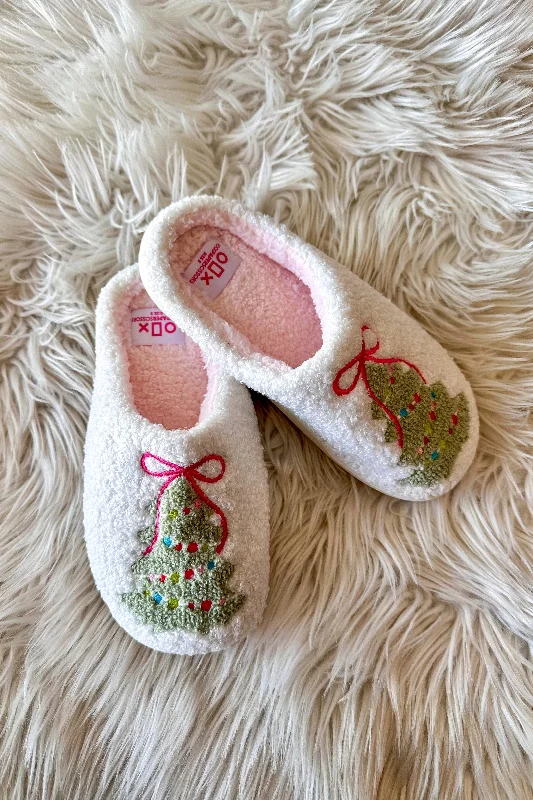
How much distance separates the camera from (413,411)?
22.2 inches

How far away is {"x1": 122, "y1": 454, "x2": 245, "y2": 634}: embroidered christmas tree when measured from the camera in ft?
1.71

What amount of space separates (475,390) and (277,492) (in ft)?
0.77

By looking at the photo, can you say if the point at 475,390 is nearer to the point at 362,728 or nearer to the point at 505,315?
the point at 505,315

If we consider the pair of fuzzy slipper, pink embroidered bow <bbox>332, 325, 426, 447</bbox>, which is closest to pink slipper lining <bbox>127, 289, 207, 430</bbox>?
the pair of fuzzy slipper

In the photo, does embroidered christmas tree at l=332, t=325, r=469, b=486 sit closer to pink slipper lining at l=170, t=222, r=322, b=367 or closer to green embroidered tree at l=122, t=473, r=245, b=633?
pink slipper lining at l=170, t=222, r=322, b=367

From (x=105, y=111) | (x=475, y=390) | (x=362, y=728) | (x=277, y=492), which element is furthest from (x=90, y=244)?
(x=362, y=728)

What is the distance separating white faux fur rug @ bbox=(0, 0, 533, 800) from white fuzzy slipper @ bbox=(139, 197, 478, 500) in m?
0.04

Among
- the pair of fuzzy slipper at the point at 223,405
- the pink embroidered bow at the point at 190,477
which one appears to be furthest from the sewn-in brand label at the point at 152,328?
the pink embroidered bow at the point at 190,477

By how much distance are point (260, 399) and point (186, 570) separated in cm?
19

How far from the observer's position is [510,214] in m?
0.60

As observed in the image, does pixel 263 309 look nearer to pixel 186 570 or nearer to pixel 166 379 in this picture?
pixel 166 379

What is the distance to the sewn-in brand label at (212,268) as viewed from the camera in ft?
1.91

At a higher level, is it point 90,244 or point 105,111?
point 105,111

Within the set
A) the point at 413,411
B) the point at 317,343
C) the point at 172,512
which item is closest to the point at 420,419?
the point at 413,411
